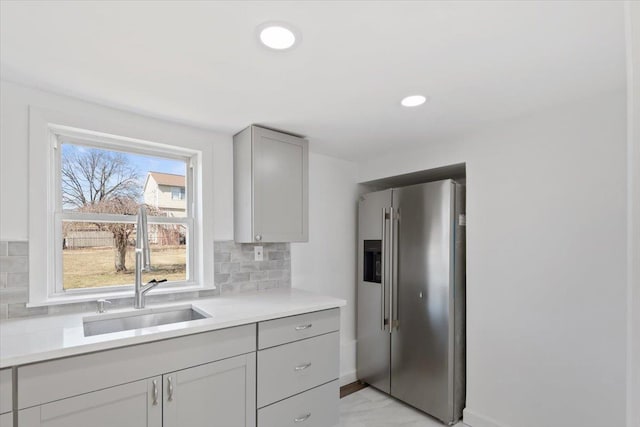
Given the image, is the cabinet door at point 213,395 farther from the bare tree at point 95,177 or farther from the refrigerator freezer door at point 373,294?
the refrigerator freezer door at point 373,294

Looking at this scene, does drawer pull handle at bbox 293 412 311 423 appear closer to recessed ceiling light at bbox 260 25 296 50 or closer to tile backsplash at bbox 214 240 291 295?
tile backsplash at bbox 214 240 291 295

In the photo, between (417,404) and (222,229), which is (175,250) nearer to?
(222,229)

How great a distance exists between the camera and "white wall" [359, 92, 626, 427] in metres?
1.77

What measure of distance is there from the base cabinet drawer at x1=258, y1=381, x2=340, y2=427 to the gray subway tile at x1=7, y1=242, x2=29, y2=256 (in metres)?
1.51

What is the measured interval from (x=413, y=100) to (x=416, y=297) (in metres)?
1.52

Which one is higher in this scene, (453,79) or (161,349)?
(453,79)

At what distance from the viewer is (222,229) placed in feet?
7.95

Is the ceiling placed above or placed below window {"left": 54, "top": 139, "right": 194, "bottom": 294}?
above

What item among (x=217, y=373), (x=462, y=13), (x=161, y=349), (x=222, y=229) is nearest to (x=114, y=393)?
(x=161, y=349)

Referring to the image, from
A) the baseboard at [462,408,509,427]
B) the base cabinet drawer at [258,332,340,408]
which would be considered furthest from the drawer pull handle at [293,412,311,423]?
the baseboard at [462,408,509,427]

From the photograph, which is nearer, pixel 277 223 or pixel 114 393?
pixel 114 393

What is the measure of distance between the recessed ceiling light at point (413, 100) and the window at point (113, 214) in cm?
158

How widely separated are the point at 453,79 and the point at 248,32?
3.31 ft

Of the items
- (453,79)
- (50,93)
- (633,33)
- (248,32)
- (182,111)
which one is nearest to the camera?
(633,33)
